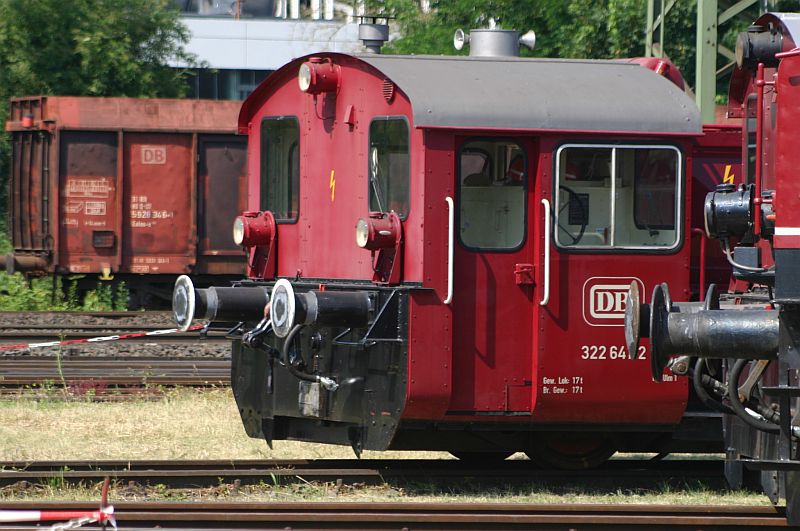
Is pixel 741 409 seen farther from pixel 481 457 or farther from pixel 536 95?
pixel 481 457

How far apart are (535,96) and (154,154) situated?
11.6m

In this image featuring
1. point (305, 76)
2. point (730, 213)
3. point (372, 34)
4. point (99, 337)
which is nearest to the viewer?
point (730, 213)

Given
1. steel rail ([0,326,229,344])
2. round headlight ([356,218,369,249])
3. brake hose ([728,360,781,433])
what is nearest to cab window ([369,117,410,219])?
round headlight ([356,218,369,249])

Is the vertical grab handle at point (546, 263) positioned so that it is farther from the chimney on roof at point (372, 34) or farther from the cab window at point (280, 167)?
the chimney on roof at point (372, 34)

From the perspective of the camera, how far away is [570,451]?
8938 millimetres

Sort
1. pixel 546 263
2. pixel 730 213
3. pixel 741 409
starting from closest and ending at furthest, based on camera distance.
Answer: pixel 741 409 < pixel 730 213 < pixel 546 263

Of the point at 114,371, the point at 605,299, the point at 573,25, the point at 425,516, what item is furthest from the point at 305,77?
the point at 573,25

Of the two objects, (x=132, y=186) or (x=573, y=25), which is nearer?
(x=132, y=186)

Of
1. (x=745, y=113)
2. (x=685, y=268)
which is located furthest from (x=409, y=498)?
(x=745, y=113)

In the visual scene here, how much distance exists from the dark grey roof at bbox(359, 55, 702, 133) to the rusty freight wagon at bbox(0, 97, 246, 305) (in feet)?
35.3

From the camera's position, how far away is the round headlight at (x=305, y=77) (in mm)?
8703

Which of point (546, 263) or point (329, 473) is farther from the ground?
point (546, 263)

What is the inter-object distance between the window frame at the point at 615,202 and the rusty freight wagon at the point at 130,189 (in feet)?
37.2

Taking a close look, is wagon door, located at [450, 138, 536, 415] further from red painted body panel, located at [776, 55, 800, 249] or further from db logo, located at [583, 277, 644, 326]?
red painted body panel, located at [776, 55, 800, 249]
